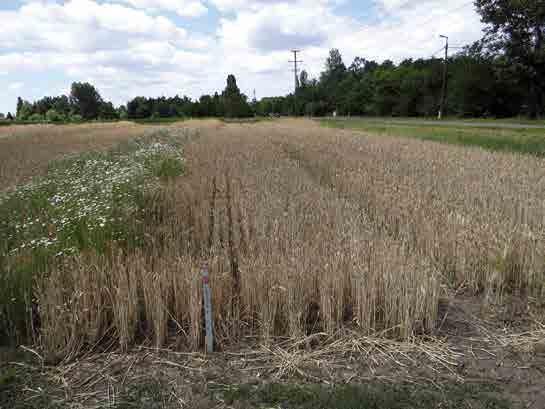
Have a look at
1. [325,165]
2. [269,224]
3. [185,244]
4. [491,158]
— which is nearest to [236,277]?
[185,244]

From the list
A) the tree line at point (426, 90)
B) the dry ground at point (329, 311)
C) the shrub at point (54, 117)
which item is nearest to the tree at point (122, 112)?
the tree line at point (426, 90)

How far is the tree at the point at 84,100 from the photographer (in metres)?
111

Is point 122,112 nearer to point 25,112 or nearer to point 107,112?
point 107,112

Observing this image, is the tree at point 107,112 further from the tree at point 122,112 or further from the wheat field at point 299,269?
the wheat field at point 299,269

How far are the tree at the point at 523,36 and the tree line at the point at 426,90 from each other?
8cm

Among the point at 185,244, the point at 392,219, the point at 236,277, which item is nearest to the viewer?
the point at 236,277

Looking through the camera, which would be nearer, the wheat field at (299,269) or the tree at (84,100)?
the wheat field at (299,269)

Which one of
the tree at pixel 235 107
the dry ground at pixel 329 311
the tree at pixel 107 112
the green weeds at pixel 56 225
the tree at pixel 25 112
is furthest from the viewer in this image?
the tree at pixel 107 112

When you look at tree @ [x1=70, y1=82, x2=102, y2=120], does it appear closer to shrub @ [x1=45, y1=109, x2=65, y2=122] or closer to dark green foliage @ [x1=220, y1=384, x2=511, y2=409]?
shrub @ [x1=45, y1=109, x2=65, y2=122]

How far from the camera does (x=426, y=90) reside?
7125 centimetres

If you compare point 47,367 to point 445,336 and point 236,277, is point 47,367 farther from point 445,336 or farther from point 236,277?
point 445,336

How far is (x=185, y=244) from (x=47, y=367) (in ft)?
8.00

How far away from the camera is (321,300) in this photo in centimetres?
396

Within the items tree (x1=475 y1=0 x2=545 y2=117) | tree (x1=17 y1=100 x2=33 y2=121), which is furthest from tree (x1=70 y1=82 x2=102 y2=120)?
tree (x1=475 y1=0 x2=545 y2=117)
